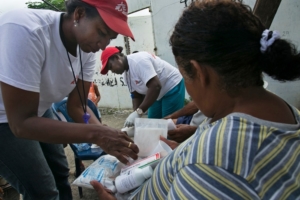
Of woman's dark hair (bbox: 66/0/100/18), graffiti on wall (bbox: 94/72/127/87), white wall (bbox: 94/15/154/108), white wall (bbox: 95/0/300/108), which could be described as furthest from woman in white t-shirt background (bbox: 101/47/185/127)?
graffiti on wall (bbox: 94/72/127/87)

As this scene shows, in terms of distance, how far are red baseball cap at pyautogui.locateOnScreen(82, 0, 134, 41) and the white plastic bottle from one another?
2.32ft

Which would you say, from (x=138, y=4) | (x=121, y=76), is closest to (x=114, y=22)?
(x=138, y=4)

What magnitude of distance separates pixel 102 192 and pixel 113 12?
93 centimetres

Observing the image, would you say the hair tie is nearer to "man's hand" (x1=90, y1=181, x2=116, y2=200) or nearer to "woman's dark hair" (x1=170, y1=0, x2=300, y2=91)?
"woman's dark hair" (x1=170, y1=0, x2=300, y2=91)

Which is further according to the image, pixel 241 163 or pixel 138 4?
pixel 138 4

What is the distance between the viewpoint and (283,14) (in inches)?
146

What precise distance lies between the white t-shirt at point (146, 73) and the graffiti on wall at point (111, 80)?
116 inches

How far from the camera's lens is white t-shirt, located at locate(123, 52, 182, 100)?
9.41ft

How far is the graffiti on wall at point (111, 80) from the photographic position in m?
6.08

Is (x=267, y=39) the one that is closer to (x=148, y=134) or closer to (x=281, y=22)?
(x=148, y=134)

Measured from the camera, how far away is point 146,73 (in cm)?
285

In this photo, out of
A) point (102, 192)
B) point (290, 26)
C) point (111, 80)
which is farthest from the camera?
point (111, 80)

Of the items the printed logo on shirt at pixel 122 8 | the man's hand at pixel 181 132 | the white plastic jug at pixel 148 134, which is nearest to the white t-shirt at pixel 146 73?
the man's hand at pixel 181 132

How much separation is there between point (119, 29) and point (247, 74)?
0.76 meters
